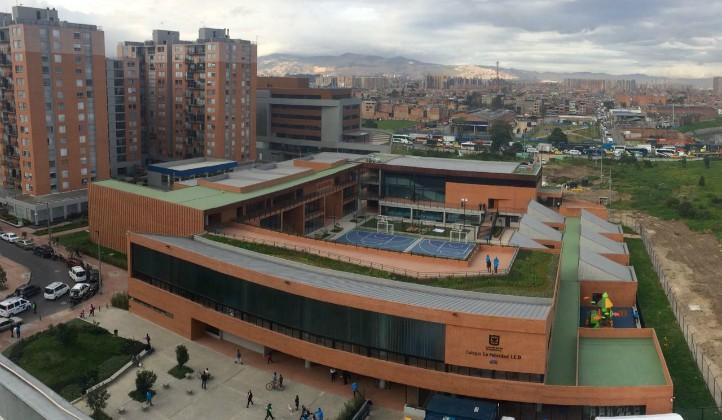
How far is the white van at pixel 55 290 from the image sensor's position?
3353 cm

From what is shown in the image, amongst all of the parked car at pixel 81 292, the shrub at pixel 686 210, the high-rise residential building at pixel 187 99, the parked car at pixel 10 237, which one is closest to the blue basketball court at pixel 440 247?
the parked car at pixel 81 292

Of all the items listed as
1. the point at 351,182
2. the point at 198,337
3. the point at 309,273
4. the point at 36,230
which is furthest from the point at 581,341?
the point at 36,230

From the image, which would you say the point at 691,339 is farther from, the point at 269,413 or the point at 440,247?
the point at 269,413

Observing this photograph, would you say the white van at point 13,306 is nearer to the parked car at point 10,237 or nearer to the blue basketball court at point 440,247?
the parked car at point 10,237

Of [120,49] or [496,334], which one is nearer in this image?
[496,334]

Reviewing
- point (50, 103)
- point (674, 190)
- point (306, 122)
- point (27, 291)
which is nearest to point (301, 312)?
point (27, 291)

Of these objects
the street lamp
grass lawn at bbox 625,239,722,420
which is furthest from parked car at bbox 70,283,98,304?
grass lawn at bbox 625,239,722,420

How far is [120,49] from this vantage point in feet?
249

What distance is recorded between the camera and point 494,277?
90.0 ft

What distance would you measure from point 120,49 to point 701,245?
223 feet

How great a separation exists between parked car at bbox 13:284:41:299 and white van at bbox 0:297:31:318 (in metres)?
1.39

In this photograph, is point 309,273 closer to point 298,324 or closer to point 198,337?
point 298,324

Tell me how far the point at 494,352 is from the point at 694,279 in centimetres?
2570

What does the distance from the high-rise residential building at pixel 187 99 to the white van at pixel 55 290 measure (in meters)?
35.4
